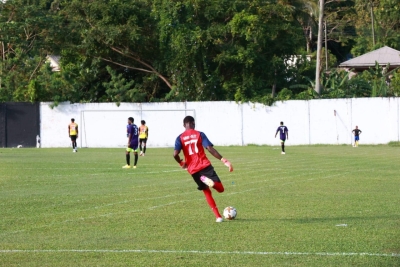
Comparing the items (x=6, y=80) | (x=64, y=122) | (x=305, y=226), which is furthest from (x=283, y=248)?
(x=6, y=80)

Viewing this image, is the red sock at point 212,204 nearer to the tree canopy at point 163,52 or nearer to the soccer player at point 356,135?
the soccer player at point 356,135

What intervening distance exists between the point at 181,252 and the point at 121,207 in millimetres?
5436

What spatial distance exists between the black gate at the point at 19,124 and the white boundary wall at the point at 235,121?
0.57 metres

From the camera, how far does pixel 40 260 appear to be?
29.7 feet

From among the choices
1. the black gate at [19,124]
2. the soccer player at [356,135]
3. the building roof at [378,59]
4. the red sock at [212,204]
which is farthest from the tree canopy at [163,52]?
the red sock at [212,204]

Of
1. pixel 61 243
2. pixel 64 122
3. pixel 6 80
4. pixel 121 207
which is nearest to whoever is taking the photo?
pixel 61 243

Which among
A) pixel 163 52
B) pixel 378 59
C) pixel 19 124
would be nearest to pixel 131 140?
pixel 19 124

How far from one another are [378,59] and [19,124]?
3228 centimetres

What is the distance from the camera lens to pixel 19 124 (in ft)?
165

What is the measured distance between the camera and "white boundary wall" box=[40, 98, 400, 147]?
152 ft

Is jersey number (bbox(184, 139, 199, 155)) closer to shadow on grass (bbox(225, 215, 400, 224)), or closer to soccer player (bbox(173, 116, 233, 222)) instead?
soccer player (bbox(173, 116, 233, 222))

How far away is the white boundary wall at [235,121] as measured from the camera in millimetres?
46219

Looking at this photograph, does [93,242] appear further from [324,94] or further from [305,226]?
[324,94]

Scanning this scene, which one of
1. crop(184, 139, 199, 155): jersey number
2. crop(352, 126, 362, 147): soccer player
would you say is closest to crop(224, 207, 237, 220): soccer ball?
crop(184, 139, 199, 155): jersey number
